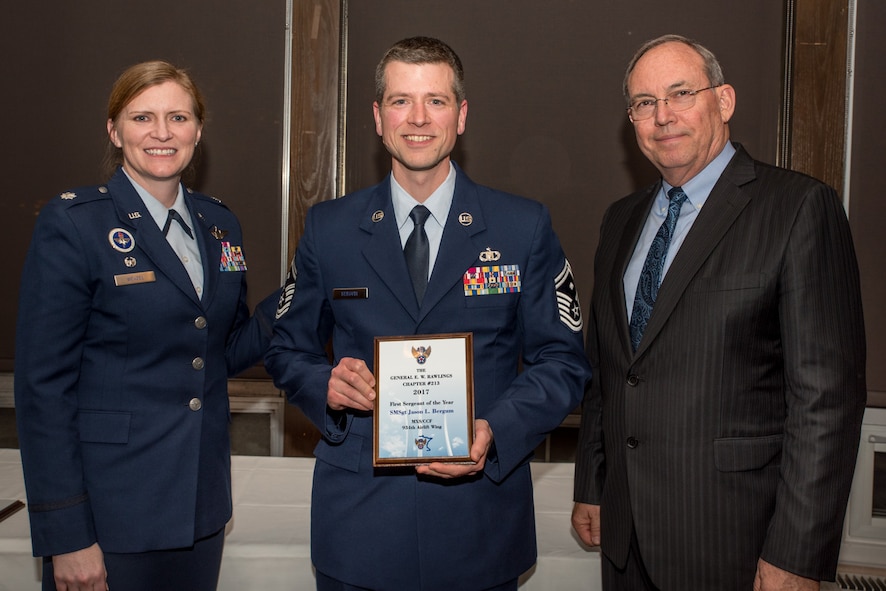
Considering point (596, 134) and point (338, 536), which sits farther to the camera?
point (596, 134)

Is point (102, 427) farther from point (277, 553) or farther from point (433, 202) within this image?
point (433, 202)

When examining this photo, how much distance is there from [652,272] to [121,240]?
1.30 meters

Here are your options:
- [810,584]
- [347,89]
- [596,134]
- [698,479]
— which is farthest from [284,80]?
[810,584]

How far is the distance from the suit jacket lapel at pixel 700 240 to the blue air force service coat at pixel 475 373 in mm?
202

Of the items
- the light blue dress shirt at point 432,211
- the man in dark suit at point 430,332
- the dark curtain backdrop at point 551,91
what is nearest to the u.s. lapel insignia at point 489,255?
the man in dark suit at point 430,332

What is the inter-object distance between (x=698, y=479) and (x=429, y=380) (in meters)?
0.68

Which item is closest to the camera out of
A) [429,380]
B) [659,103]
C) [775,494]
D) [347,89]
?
[429,380]

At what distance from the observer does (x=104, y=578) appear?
5.54 feet

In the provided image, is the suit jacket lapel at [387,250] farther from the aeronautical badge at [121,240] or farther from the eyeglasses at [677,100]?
the eyeglasses at [677,100]

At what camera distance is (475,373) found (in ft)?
5.55

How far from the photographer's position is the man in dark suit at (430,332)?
1.65 meters

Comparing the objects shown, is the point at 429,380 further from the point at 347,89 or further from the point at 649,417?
the point at 347,89

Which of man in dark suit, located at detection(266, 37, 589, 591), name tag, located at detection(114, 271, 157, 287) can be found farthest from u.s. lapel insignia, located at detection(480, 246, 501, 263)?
name tag, located at detection(114, 271, 157, 287)

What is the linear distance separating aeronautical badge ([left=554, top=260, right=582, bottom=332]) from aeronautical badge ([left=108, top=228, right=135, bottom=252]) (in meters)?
1.04
